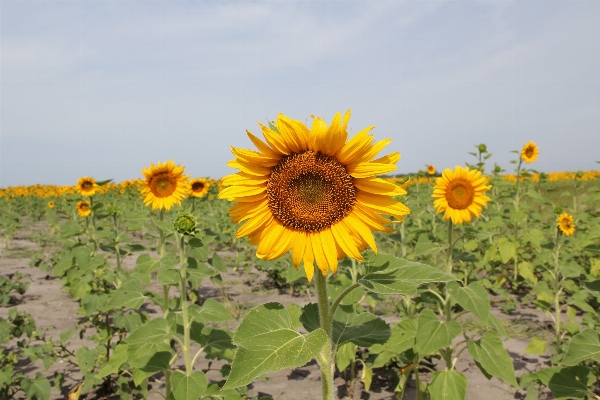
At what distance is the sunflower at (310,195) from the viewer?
1.54 m

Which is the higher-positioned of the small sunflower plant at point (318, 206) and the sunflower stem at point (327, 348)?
Answer: the small sunflower plant at point (318, 206)

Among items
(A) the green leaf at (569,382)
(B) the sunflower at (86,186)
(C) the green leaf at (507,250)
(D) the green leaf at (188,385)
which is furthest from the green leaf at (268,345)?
(B) the sunflower at (86,186)

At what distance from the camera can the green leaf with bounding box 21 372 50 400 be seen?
2.99 meters

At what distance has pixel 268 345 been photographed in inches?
54.3

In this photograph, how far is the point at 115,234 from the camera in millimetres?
4973

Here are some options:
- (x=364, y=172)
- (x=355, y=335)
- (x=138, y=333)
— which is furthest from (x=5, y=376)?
(x=364, y=172)

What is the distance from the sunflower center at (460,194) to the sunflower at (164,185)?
250cm

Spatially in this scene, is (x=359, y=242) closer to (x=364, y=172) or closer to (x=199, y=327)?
(x=364, y=172)

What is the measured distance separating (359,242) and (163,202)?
3.24 metres

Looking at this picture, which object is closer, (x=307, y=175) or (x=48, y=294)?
(x=307, y=175)

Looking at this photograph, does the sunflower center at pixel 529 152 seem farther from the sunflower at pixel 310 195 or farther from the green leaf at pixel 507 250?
the sunflower at pixel 310 195

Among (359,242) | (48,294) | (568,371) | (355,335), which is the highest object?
(359,242)

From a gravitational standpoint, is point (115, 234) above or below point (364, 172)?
below

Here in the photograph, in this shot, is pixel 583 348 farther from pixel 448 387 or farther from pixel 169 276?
pixel 169 276
